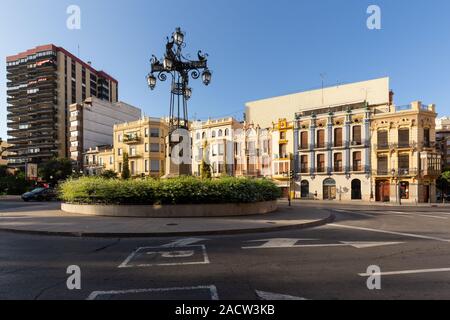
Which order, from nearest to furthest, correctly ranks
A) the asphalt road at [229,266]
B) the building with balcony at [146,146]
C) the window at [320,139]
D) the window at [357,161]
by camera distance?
1. the asphalt road at [229,266]
2. the window at [357,161]
3. the window at [320,139]
4. the building with balcony at [146,146]

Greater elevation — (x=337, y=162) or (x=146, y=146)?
(x=146, y=146)

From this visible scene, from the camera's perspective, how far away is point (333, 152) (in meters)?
43.1

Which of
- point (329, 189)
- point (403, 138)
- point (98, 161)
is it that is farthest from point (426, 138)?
point (98, 161)

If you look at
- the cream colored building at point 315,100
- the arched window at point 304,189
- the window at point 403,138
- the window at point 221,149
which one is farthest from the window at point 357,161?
the window at point 221,149

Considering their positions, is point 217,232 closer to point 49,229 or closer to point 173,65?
point 49,229

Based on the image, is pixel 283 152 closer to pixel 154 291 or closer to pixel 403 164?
pixel 403 164

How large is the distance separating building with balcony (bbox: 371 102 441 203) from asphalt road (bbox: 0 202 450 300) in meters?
31.7

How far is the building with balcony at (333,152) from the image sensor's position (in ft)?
133

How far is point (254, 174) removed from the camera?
49.0 metres

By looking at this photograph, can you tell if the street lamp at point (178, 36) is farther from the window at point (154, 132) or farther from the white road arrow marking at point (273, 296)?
the window at point (154, 132)

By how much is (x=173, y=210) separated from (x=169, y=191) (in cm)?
94

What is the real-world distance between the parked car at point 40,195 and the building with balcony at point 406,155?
39.0m

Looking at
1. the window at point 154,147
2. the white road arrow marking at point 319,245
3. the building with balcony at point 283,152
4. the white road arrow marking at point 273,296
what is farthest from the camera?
the window at point 154,147
